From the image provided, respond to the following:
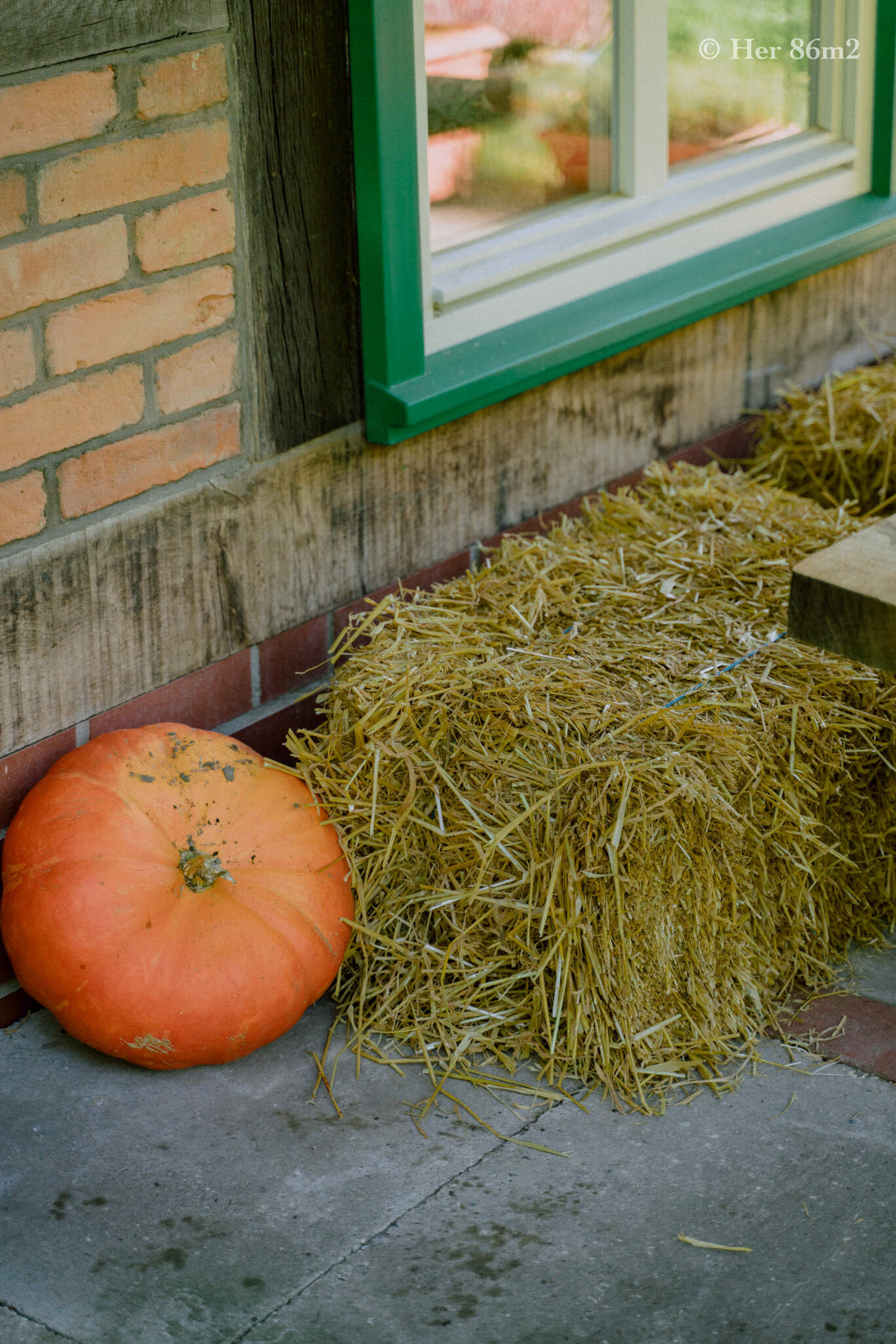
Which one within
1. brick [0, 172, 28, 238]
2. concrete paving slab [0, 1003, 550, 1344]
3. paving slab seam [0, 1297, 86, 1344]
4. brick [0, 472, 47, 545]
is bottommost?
concrete paving slab [0, 1003, 550, 1344]

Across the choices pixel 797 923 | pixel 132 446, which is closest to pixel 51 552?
pixel 132 446

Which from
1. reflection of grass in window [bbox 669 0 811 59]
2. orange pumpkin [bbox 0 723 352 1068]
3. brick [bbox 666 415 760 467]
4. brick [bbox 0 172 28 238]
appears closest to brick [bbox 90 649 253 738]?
orange pumpkin [bbox 0 723 352 1068]

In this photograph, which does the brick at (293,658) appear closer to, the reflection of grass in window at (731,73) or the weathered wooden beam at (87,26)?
the weathered wooden beam at (87,26)

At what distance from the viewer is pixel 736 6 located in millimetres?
3965

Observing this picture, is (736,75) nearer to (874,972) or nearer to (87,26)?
(87,26)

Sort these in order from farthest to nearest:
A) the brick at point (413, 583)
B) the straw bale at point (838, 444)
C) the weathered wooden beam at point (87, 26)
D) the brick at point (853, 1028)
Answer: the straw bale at point (838, 444) → the brick at point (413, 583) → the brick at point (853, 1028) → the weathered wooden beam at point (87, 26)

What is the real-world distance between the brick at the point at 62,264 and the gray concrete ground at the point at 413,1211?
1.30 metres

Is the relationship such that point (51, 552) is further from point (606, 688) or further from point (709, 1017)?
point (709, 1017)

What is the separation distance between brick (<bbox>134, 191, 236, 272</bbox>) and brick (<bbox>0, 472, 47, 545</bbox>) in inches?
17.3

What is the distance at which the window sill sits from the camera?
3.12 metres

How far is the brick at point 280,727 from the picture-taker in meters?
3.08

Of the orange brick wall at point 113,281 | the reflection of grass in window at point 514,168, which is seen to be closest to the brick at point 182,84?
the orange brick wall at point 113,281

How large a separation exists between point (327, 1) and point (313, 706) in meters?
1.38

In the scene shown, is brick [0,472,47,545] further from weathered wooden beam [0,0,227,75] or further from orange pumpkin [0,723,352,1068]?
weathered wooden beam [0,0,227,75]
